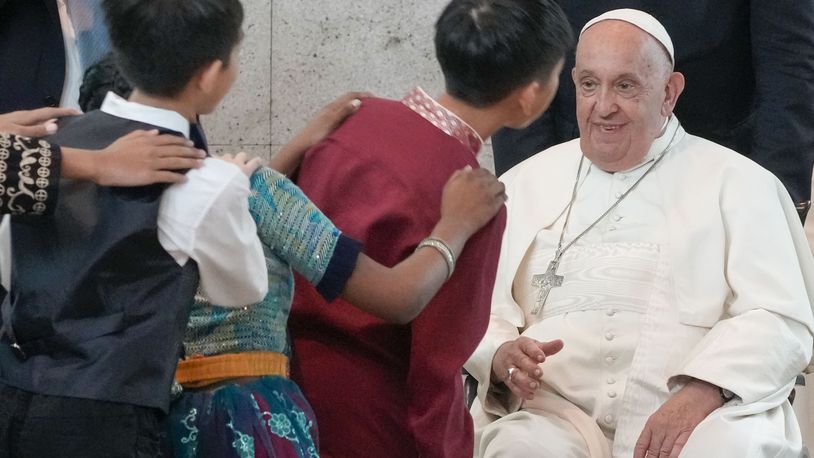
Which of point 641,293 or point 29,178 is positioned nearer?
point 29,178

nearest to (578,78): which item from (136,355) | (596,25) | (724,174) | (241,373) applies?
(596,25)

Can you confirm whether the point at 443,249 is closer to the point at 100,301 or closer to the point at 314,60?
the point at 100,301

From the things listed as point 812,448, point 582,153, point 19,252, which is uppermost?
point 19,252

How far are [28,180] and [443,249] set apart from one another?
70 centimetres

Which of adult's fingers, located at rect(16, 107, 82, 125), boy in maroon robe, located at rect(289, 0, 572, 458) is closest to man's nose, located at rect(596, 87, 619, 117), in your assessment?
boy in maroon robe, located at rect(289, 0, 572, 458)

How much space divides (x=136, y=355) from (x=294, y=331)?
578 mm

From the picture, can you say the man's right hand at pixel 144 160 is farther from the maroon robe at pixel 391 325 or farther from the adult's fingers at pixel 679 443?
the adult's fingers at pixel 679 443

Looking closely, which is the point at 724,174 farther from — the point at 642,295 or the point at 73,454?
the point at 73,454

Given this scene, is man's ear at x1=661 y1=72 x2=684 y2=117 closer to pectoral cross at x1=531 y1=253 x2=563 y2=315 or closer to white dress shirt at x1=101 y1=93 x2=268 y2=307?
pectoral cross at x1=531 y1=253 x2=563 y2=315

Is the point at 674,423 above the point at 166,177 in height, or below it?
below

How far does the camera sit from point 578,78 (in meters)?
3.64

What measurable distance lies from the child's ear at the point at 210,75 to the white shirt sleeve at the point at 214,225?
0.15 m

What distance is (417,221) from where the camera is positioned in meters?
2.30

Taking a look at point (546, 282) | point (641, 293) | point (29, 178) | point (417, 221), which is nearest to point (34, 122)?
point (29, 178)
